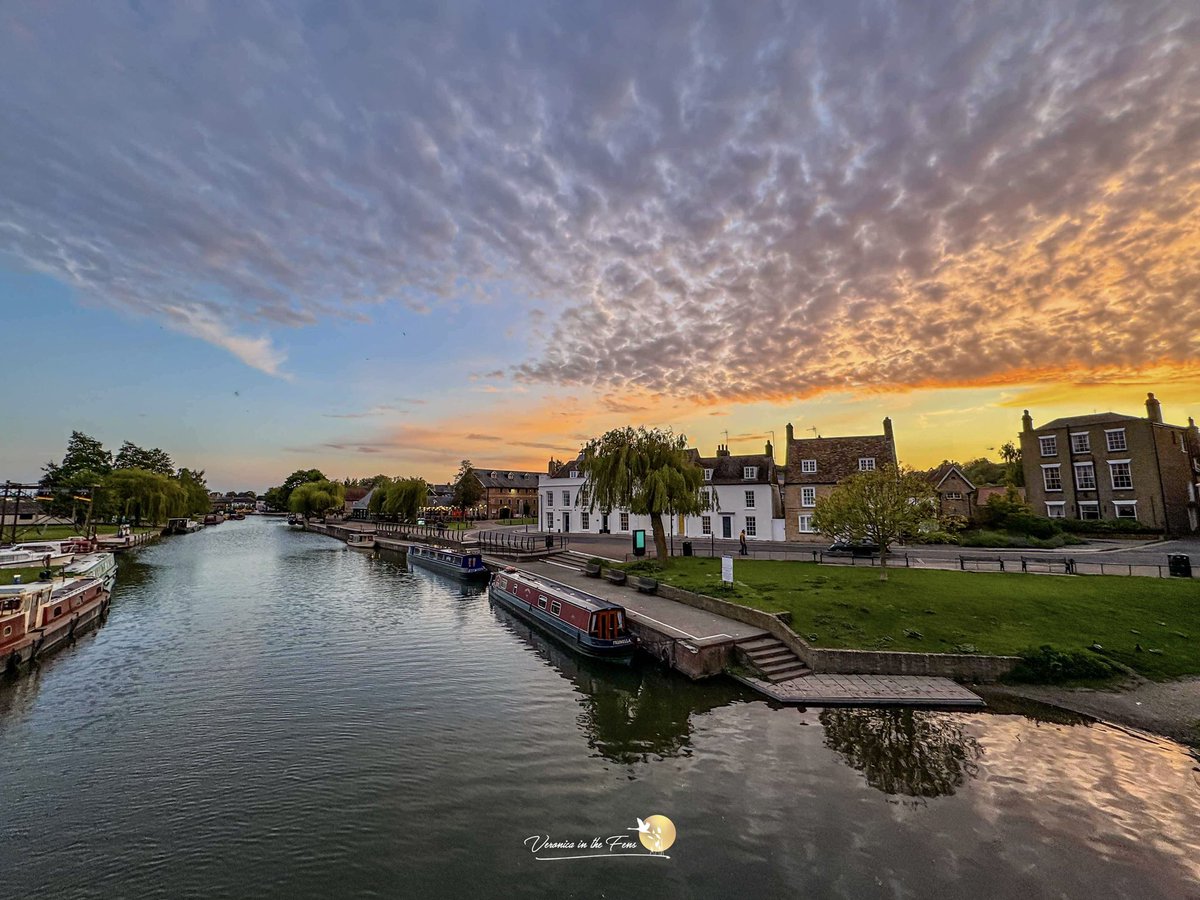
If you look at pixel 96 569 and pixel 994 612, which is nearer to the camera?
pixel 994 612

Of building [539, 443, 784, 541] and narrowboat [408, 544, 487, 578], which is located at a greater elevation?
building [539, 443, 784, 541]

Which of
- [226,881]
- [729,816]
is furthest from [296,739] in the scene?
[729,816]

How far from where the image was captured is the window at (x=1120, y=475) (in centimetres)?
4406

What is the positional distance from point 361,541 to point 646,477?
51634mm

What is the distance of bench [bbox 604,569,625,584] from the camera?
99.1 ft

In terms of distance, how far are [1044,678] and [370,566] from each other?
4938 centimetres

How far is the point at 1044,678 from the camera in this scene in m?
16.1

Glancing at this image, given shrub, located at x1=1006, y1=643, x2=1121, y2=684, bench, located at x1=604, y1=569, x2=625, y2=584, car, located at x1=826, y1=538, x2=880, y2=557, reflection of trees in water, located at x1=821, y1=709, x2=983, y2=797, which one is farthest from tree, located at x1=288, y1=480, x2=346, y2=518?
shrub, located at x1=1006, y1=643, x2=1121, y2=684

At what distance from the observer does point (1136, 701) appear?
575 inches

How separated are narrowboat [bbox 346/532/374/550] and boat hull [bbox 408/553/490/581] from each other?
59.9 ft

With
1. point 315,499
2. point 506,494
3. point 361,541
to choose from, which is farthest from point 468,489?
point 315,499

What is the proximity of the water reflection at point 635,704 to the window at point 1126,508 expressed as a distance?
1934 inches

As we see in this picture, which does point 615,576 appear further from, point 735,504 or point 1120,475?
point 1120,475

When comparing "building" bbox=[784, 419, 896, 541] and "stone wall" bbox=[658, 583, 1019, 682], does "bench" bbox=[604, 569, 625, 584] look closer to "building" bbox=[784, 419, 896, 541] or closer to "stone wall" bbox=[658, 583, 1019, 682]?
"stone wall" bbox=[658, 583, 1019, 682]
